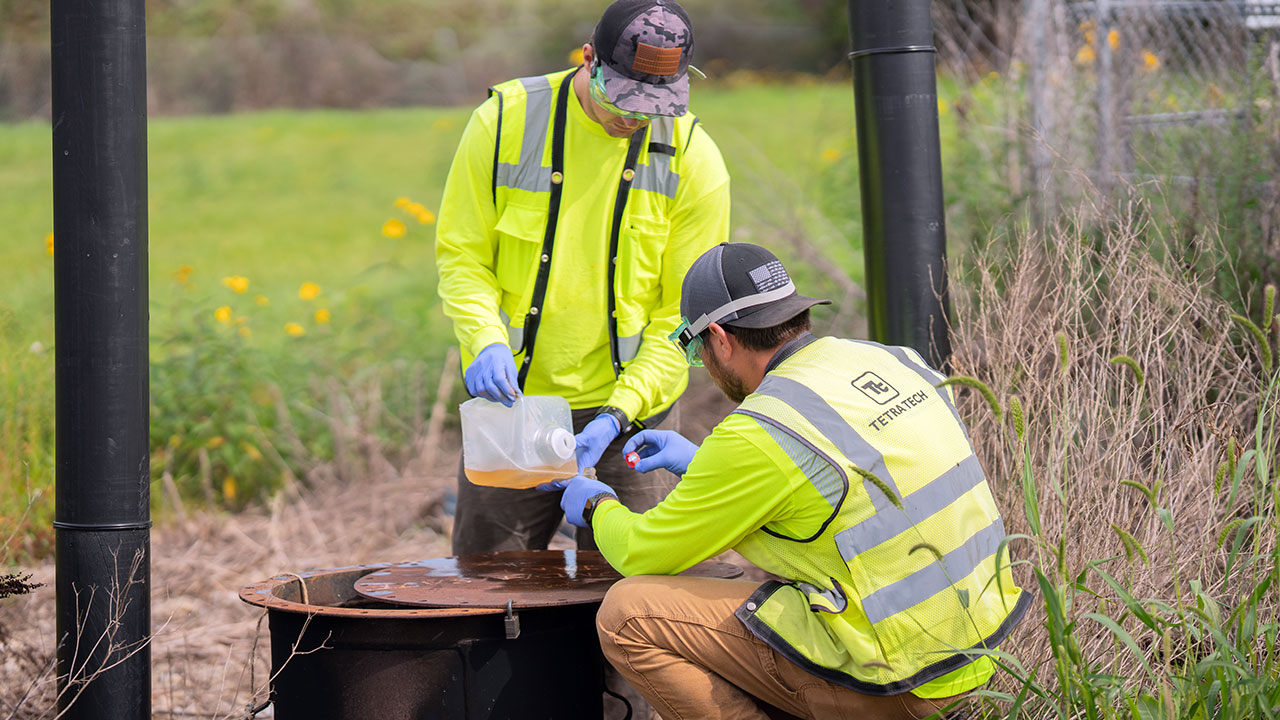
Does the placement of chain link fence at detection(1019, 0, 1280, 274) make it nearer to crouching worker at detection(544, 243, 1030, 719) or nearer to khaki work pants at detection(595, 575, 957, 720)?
crouching worker at detection(544, 243, 1030, 719)

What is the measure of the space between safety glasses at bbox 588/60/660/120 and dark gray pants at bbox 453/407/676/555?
881 mm

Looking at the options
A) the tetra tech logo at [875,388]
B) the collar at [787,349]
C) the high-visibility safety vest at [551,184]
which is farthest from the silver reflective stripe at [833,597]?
the high-visibility safety vest at [551,184]

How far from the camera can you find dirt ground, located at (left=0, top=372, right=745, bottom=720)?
3.97m

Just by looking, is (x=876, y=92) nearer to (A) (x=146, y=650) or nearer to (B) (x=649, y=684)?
(B) (x=649, y=684)

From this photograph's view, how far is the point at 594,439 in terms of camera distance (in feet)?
10.9

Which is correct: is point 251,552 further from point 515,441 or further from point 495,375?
point 495,375

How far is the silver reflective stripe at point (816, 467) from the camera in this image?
8.39ft

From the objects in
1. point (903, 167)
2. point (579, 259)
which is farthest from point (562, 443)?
point (903, 167)

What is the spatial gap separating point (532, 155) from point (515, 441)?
80 centimetres

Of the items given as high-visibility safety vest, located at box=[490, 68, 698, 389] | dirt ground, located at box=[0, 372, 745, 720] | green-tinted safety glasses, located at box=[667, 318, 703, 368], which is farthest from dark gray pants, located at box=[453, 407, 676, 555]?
green-tinted safety glasses, located at box=[667, 318, 703, 368]

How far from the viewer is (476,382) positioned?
10.8 feet

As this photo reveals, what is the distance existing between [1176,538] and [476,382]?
1916 millimetres

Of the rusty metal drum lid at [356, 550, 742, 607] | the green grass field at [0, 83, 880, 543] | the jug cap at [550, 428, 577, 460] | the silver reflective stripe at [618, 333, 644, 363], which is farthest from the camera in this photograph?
the green grass field at [0, 83, 880, 543]

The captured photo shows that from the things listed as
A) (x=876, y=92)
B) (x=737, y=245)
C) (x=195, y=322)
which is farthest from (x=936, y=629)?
(x=195, y=322)
